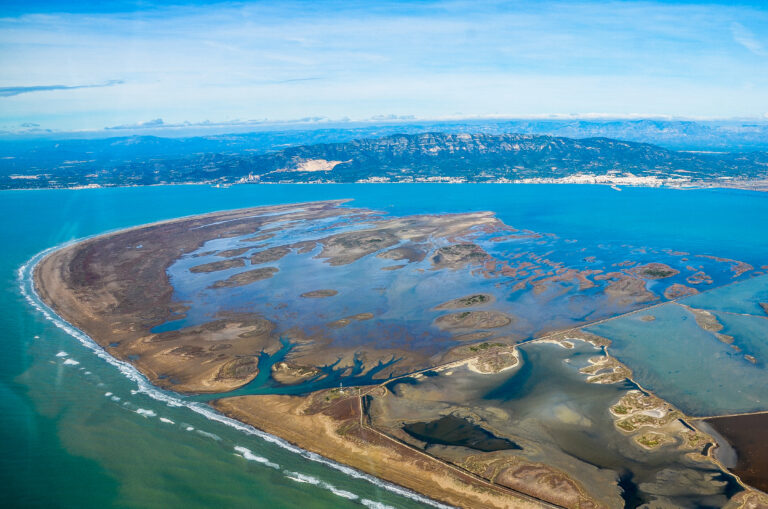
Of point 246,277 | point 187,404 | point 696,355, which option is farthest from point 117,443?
point 696,355

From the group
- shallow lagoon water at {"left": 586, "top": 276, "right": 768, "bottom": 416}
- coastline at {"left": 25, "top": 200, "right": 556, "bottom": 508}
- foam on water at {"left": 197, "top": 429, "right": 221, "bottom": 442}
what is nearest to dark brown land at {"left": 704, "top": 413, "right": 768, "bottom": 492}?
shallow lagoon water at {"left": 586, "top": 276, "right": 768, "bottom": 416}

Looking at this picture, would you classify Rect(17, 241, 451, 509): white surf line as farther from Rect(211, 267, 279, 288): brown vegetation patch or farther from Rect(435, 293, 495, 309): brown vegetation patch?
Rect(435, 293, 495, 309): brown vegetation patch

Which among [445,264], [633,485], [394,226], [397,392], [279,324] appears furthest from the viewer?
[394,226]

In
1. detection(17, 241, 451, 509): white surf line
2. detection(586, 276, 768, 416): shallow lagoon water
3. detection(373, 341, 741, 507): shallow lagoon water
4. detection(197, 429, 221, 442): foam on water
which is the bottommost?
detection(197, 429, 221, 442): foam on water

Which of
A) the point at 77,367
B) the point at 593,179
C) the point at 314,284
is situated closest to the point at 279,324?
the point at 314,284

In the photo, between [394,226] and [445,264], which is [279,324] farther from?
[394,226]

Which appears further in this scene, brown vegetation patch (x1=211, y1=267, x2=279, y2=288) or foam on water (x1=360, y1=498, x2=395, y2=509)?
brown vegetation patch (x1=211, y1=267, x2=279, y2=288)

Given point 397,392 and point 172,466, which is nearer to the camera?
point 172,466

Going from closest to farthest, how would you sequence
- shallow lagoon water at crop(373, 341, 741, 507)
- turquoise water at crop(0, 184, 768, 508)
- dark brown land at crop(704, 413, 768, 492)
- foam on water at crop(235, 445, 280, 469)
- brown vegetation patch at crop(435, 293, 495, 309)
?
shallow lagoon water at crop(373, 341, 741, 507), dark brown land at crop(704, 413, 768, 492), turquoise water at crop(0, 184, 768, 508), foam on water at crop(235, 445, 280, 469), brown vegetation patch at crop(435, 293, 495, 309)

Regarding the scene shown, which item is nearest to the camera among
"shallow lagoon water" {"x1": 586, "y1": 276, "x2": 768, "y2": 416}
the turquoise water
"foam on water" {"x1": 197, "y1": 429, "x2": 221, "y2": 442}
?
the turquoise water

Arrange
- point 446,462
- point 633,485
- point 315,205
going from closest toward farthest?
point 633,485, point 446,462, point 315,205
